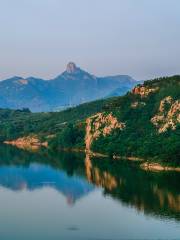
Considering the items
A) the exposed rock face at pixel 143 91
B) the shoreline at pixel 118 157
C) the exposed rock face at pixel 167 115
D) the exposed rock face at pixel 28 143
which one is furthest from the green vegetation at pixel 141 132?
the exposed rock face at pixel 28 143

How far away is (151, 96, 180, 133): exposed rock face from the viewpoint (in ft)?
435

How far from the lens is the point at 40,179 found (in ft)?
368

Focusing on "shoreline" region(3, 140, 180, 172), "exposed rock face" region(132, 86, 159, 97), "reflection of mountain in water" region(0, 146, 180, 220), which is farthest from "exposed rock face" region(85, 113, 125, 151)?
"exposed rock face" region(132, 86, 159, 97)

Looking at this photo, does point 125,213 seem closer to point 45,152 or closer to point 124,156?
point 124,156

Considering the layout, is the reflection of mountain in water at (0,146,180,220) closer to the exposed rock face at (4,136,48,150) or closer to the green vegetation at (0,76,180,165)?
the green vegetation at (0,76,180,165)

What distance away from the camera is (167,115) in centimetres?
13812

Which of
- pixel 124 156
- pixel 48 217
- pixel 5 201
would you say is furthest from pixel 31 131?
pixel 48 217

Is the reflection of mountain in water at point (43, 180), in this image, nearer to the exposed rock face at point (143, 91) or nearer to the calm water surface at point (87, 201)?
the calm water surface at point (87, 201)

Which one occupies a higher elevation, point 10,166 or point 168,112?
point 168,112

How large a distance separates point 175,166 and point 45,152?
55876mm

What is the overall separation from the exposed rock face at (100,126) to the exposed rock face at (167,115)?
1104 centimetres

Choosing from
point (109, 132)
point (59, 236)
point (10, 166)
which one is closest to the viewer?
point (59, 236)

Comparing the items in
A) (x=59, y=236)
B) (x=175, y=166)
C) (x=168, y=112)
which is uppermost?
(x=168, y=112)

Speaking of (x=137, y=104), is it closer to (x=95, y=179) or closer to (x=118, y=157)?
(x=118, y=157)
